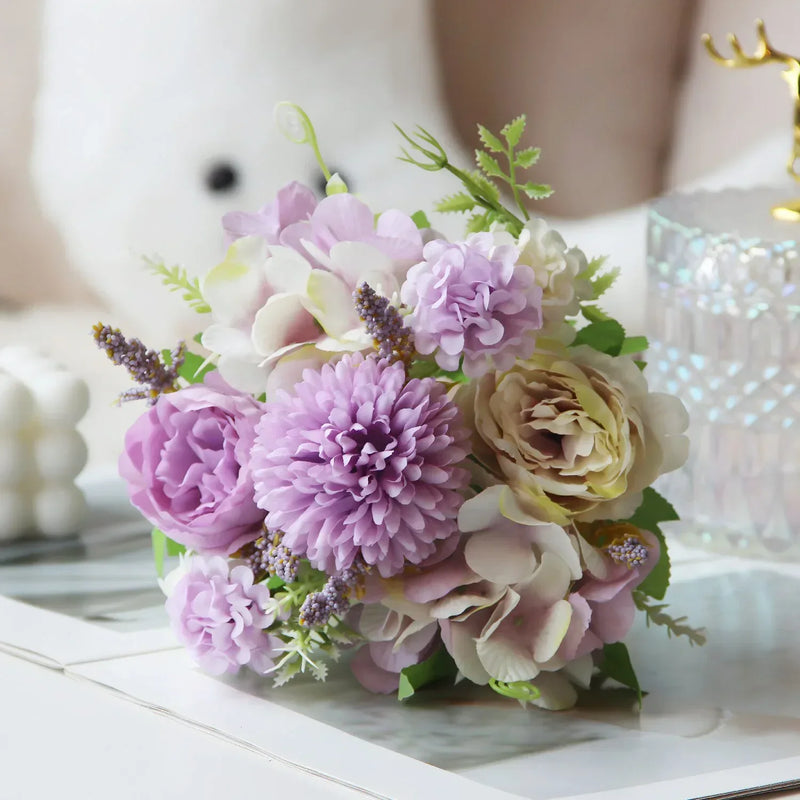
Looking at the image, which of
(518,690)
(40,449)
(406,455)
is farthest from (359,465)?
(40,449)

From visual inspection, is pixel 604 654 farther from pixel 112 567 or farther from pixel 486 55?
pixel 486 55

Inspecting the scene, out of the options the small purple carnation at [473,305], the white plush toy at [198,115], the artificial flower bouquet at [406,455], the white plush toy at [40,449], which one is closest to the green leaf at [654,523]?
the artificial flower bouquet at [406,455]

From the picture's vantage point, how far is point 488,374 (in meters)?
0.53

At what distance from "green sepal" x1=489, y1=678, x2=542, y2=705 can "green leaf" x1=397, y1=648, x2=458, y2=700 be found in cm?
3

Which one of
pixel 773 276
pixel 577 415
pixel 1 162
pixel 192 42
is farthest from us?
pixel 1 162

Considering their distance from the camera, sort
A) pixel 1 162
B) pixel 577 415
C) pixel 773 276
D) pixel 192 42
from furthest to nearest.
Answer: pixel 1 162
pixel 192 42
pixel 773 276
pixel 577 415

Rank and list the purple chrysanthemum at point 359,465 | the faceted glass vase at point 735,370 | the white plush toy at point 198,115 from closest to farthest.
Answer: the purple chrysanthemum at point 359,465 < the faceted glass vase at point 735,370 < the white plush toy at point 198,115

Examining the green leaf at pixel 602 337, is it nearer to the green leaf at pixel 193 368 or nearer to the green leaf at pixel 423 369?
the green leaf at pixel 423 369

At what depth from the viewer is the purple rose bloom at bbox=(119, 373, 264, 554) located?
523 mm

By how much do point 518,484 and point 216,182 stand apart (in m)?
0.67

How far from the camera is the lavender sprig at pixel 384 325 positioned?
49 centimetres

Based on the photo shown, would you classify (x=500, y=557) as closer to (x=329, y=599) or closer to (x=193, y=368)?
(x=329, y=599)

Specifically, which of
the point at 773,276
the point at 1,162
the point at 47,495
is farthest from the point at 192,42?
the point at 773,276

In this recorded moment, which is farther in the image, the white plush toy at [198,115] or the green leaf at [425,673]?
the white plush toy at [198,115]
